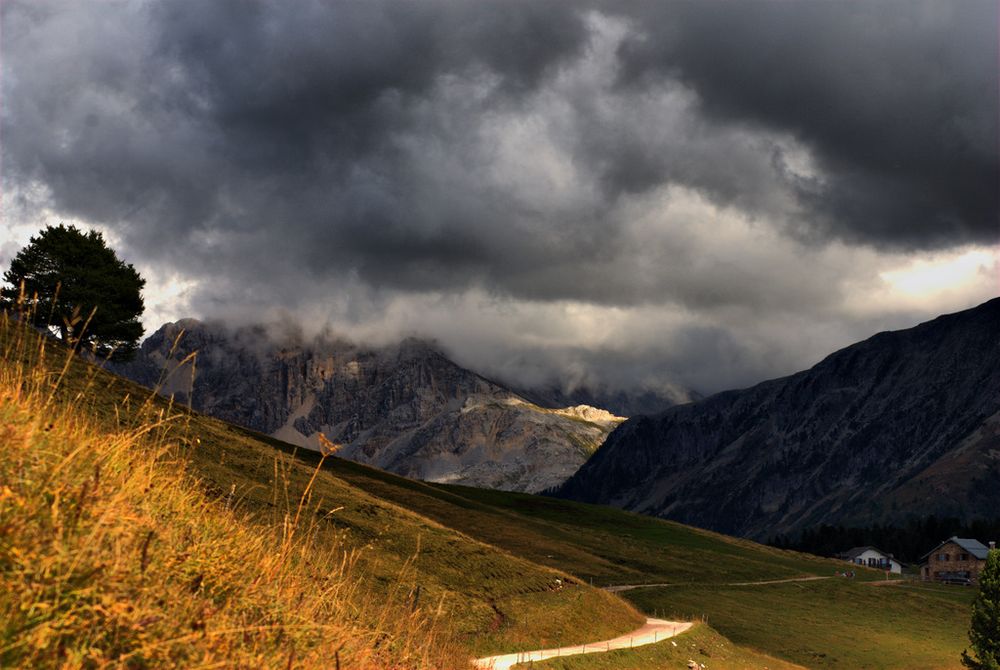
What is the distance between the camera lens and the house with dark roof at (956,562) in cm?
16212

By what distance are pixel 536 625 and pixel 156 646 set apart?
1831 inches

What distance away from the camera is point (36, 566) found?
554 centimetres

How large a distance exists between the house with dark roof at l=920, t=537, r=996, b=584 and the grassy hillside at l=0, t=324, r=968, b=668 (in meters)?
12.4

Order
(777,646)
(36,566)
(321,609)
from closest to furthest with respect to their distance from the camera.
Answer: (36,566)
(321,609)
(777,646)

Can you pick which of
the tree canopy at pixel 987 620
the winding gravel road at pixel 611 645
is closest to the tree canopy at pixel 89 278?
the winding gravel road at pixel 611 645

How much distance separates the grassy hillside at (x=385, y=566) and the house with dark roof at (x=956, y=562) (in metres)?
12.4

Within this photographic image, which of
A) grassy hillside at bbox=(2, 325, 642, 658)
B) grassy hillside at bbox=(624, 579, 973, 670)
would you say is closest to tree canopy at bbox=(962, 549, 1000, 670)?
grassy hillside at bbox=(624, 579, 973, 670)

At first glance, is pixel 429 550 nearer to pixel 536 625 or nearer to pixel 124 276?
pixel 536 625

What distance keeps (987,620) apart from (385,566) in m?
52.2

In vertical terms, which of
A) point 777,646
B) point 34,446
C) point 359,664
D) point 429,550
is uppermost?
point 34,446

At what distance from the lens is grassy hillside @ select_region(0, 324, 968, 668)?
6438mm

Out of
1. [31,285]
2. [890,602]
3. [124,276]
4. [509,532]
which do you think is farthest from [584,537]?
[31,285]

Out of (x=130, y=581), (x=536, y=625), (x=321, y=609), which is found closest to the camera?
(x=130, y=581)

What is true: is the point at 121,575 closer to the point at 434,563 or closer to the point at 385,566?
the point at 385,566
